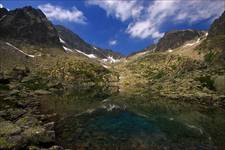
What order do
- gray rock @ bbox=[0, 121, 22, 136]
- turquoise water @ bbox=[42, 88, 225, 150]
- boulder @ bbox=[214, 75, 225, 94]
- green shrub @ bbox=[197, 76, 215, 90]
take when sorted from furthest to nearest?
green shrub @ bbox=[197, 76, 215, 90] < boulder @ bbox=[214, 75, 225, 94] < turquoise water @ bbox=[42, 88, 225, 150] < gray rock @ bbox=[0, 121, 22, 136]

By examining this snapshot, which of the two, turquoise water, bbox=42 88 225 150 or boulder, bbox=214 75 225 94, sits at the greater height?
boulder, bbox=214 75 225 94

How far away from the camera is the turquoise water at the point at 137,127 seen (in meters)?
40.0

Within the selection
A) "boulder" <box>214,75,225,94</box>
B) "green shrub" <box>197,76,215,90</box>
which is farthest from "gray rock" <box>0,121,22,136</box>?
"green shrub" <box>197,76,215,90</box>

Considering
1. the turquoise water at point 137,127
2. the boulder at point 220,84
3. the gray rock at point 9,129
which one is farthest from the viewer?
the boulder at point 220,84

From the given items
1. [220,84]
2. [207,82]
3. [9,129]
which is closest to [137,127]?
[9,129]

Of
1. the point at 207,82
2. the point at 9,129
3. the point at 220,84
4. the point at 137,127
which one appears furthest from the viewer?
the point at 207,82

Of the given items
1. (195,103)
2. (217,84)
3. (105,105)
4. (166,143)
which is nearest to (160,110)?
(105,105)

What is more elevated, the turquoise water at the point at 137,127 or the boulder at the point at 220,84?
the boulder at the point at 220,84

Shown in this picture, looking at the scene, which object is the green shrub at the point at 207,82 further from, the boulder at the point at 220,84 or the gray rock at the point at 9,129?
the gray rock at the point at 9,129

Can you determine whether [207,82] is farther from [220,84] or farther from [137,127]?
[137,127]

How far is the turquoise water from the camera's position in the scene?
131 ft

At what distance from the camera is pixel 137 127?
48.7 meters

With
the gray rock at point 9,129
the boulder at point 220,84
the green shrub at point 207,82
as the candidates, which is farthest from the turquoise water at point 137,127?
the green shrub at point 207,82

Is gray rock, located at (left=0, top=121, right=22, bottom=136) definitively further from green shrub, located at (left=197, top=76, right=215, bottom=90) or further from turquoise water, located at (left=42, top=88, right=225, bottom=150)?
green shrub, located at (left=197, top=76, right=215, bottom=90)
